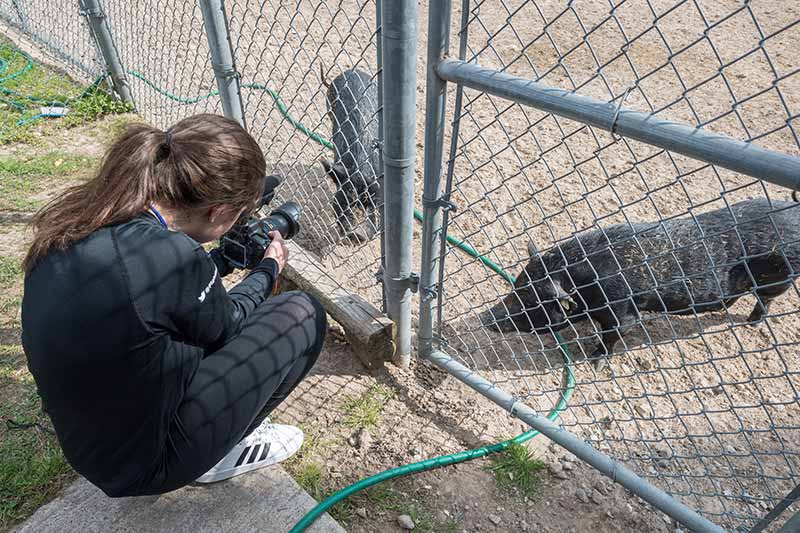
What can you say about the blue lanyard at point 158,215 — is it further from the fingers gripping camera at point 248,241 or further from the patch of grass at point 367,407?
the patch of grass at point 367,407

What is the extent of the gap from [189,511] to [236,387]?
2.10 ft

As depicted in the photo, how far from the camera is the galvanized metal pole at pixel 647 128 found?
1262mm

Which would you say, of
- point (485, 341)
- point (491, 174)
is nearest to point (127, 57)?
point (491, 174)

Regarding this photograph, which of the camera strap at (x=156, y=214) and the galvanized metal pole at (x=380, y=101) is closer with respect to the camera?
the camera strap at (x=156, y=214)

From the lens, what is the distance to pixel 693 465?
2674 millimetres

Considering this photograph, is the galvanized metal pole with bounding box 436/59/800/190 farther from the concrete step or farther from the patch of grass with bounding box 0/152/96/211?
the patch of grass with bounding box 0/152/96/211

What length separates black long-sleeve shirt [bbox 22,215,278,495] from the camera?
146cm

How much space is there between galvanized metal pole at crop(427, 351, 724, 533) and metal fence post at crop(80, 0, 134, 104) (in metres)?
4.06

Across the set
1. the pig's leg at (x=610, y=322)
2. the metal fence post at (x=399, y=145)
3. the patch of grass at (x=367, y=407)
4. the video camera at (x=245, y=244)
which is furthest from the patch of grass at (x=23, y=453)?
the pig's leg at (x=610, y=322)

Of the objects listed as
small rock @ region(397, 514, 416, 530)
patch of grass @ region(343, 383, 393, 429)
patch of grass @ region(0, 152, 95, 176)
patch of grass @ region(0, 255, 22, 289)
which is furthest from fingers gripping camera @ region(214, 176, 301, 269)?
patch of grass @ region(0, 152, 95, 176)

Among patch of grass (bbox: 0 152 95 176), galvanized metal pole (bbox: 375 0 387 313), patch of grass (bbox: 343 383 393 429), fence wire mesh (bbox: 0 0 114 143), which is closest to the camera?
Result: galvanized metal pole (bbox: 375 0 387 313)

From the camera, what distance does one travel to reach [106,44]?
474 cm

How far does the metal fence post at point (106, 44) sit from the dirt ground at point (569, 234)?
0.16 metres

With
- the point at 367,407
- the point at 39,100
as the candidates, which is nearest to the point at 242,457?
the point at 367,407
